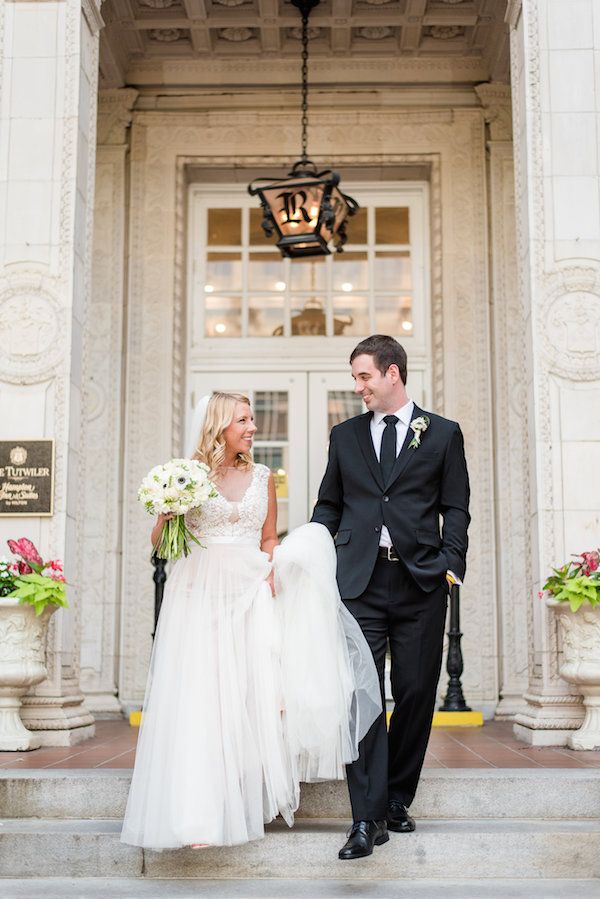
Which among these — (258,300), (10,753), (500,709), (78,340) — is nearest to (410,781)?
(10,753)

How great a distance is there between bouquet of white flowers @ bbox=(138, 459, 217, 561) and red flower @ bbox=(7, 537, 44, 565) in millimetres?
1938

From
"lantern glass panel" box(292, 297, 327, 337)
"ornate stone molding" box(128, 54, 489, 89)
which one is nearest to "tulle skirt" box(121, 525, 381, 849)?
"lantern glass panel" box(292, 297, 327, 337)

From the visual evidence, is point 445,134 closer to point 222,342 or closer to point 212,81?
point 212,81

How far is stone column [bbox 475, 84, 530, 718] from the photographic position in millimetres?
8992

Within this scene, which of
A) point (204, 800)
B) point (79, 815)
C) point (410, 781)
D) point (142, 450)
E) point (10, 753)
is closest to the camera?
point (204, 800)

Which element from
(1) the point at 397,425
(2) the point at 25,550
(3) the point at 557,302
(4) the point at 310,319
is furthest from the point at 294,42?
(1) the point at 397,425

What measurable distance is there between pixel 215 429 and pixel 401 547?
1115 mm

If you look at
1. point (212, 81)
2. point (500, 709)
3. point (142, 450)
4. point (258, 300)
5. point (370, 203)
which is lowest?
point (500, 709)

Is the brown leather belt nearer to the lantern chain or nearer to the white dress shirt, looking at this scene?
the white dress shirt

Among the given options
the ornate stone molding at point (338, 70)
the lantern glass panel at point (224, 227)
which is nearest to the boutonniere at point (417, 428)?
the lantern glass panel at point (224, 227)

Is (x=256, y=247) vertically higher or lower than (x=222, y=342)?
higher

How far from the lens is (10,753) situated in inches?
237

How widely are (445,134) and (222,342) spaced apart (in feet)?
9.41

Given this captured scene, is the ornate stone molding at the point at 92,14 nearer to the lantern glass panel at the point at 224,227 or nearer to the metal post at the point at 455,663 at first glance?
the lantern glass panel at the point at 224,227
